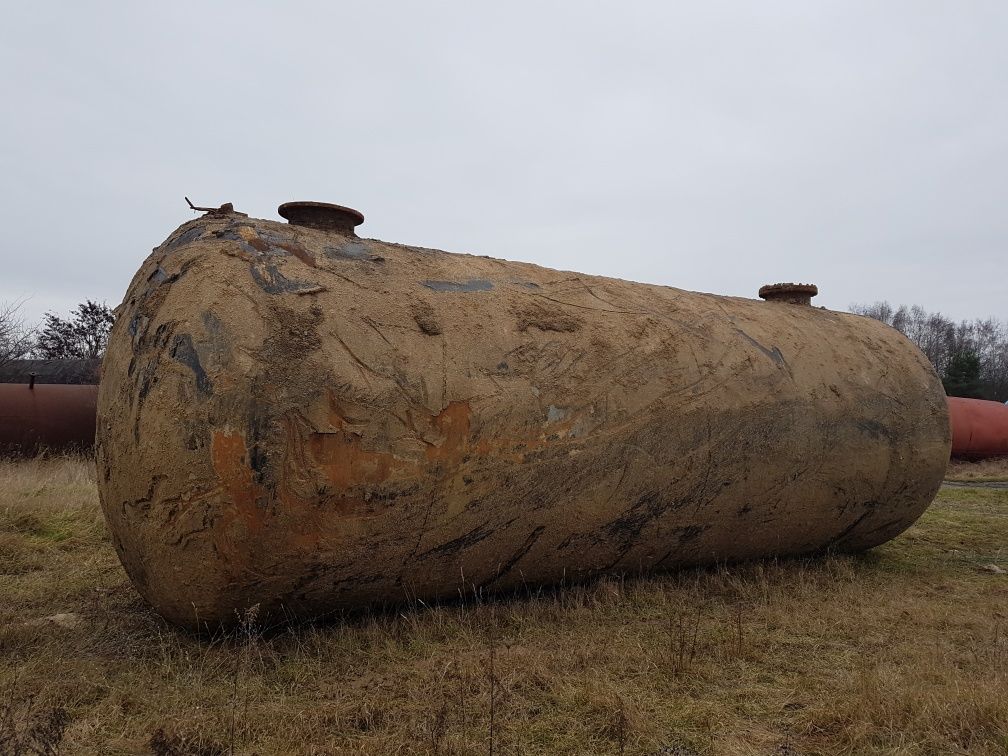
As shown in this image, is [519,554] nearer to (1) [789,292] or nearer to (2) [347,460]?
(2) [347,460]

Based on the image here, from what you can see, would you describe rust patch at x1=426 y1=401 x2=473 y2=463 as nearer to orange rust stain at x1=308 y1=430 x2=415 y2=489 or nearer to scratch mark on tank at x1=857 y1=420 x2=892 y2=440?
orange rust stain at x1=308 y1=430 x2=415 y2=489

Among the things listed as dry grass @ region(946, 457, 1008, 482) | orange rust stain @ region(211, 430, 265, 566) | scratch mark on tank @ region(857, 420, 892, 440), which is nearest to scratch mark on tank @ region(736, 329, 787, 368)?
scratch mark on tank @ region(857, 420, 892, 440)

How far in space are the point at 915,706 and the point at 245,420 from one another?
2.41m

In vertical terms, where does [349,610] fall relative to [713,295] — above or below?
below

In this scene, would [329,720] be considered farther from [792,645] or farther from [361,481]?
[792,645]

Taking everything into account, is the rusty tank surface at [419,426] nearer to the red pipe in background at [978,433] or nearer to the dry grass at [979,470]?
the dry grass at [979,470]

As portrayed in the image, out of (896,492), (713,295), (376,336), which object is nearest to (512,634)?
(376,336)

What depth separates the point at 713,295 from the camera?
191 inches

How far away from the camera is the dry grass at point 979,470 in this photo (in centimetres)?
1184

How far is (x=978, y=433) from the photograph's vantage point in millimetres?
13516

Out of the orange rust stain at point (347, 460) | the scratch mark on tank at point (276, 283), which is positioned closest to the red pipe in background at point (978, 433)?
the orange rust stain at point (347, 460)

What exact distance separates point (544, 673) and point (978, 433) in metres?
13.3

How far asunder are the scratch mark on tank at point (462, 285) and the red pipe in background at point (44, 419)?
6651mm

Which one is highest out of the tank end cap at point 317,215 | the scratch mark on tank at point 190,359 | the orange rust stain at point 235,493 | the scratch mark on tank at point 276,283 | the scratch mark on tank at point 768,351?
the tank end cap at point 317,215
